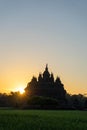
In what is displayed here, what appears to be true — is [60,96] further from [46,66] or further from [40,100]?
[40,100]

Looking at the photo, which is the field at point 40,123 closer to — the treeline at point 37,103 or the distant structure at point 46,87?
the treeline at point 37,103

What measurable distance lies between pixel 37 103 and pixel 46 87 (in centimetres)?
2169

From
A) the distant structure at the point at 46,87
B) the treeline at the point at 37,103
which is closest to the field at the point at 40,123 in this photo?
the treeline at the point at 37,103

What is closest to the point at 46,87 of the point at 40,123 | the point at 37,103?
the point at 37,103

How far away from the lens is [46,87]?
130 m

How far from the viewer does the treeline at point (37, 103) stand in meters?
101

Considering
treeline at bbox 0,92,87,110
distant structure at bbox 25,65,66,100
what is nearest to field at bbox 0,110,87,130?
treeline at bbox 0,92,87,110

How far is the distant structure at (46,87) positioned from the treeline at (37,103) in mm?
2481

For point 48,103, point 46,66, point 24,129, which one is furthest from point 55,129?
point 46,66

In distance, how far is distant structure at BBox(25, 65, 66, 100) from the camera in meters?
130

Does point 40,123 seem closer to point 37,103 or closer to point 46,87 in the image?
point 37,103

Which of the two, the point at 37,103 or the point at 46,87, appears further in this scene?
the point at 46,87

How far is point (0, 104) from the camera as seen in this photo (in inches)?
4978

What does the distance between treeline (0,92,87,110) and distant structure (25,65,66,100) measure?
2.48 meters
